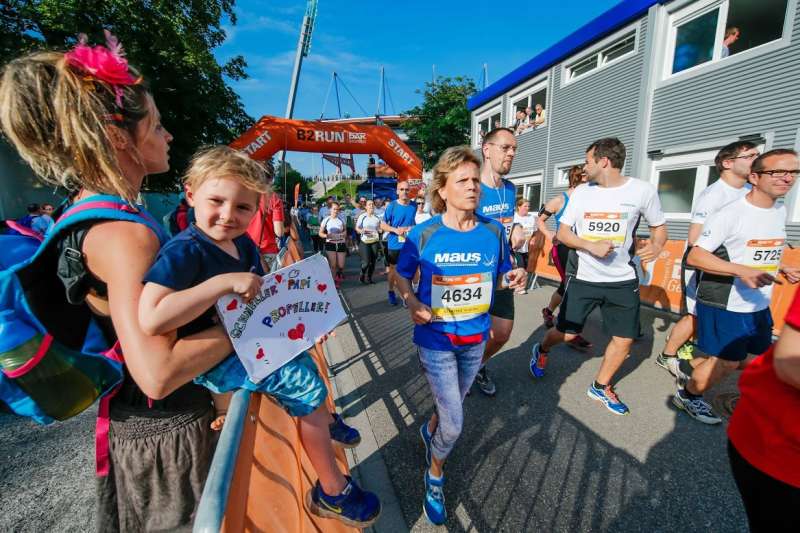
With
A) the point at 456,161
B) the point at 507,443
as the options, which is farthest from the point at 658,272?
the point at 456,161

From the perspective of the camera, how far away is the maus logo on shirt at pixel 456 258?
2.15 metres

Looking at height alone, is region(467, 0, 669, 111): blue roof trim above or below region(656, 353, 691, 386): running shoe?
above

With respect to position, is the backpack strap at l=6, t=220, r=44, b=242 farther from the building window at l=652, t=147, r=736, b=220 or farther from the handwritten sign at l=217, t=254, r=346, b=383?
the building window at l=652, t=147, r=736, b=220

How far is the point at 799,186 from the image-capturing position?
5.89 m

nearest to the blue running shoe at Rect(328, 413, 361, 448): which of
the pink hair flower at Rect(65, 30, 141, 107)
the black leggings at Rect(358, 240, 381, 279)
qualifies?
the pink hair flower at Rect(65, 30, 141, 107)

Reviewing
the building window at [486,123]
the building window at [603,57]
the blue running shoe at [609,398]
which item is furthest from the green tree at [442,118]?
the blue running shoe at [609,398]

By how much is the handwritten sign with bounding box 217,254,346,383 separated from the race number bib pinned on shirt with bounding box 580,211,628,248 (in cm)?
262

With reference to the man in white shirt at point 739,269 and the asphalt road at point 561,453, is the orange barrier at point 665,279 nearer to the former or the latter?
the asphalt road at point 561,453

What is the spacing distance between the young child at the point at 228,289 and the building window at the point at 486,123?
14.4m

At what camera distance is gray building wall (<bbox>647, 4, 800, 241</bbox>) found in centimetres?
620

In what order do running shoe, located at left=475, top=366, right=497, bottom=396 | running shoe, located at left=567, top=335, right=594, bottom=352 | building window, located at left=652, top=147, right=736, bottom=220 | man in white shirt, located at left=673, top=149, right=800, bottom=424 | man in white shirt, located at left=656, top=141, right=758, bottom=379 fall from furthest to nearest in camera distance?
building window, located at left=652, top=147, right=736, bottom=220 < running shoe, located at left=567, top=335, right=594, bottom=352 < man in white shirt, located at left=656, top=141, right=758, bottom=379 < running shoe, located at left=475, top=366, right=497, bottom=396 < man in white shirt, located at left=673, top=149, right=800, bottom=424

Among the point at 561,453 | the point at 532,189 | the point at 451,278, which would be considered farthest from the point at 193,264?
the point at 532,189

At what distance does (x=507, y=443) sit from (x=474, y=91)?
85.0ft

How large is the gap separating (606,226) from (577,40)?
9761mm
